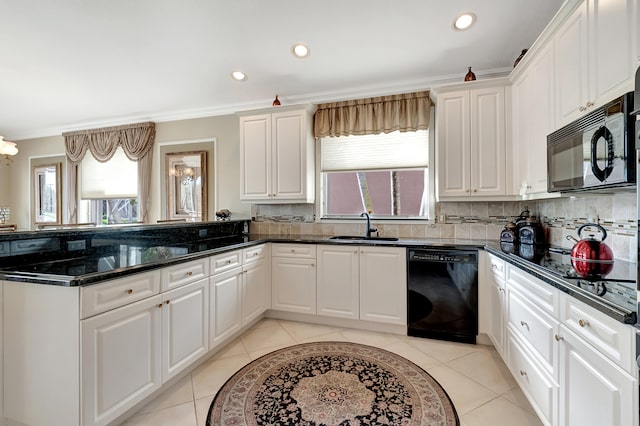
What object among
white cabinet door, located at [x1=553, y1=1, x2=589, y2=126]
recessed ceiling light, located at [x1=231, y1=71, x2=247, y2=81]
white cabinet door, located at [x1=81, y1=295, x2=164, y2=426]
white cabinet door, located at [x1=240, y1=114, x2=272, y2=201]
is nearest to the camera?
white cabinet door, located at [x1=81, y1=295, x2=164, y2=426]

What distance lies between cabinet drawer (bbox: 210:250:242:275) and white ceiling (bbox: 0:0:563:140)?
1851 mm

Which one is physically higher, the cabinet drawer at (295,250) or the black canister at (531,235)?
the black canister at (531,235)

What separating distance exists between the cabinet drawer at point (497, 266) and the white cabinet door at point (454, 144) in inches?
28.0

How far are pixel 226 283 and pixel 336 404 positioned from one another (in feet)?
4.12

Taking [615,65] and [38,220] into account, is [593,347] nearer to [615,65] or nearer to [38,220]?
[615,65]

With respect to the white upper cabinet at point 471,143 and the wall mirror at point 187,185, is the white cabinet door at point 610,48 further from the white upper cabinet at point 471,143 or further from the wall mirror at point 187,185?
the wall mirror at point 187,185

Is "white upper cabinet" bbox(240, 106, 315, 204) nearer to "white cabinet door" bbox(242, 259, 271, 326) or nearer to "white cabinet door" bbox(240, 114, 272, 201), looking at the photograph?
"white cabinet door" bbox(240, 114, 272, 201)

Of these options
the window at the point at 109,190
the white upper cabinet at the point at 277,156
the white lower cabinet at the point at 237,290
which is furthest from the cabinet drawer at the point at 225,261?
the window at the point at 109,190

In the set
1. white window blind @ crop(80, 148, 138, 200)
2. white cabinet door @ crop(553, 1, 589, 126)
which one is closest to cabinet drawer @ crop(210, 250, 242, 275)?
white cabinet door @ crop(553, 1, 589, 126)

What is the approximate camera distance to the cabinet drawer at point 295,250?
297cm

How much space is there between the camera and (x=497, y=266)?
2215mm

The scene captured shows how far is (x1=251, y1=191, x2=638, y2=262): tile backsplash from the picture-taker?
5.70ft

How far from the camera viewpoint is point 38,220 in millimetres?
5309

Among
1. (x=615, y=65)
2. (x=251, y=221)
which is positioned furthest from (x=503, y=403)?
(x=251, y=221)
